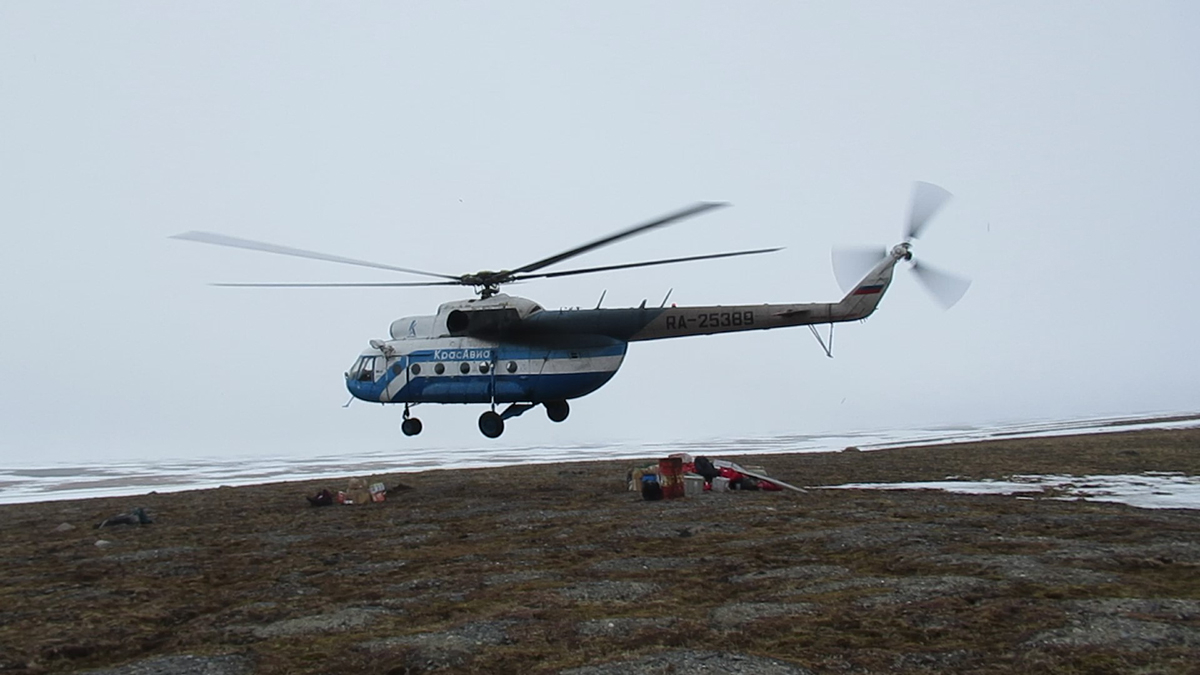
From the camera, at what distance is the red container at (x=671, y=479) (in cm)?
1858

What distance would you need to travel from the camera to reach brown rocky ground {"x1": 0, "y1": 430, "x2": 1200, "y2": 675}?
712cm

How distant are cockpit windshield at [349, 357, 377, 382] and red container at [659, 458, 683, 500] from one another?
33.7 feet

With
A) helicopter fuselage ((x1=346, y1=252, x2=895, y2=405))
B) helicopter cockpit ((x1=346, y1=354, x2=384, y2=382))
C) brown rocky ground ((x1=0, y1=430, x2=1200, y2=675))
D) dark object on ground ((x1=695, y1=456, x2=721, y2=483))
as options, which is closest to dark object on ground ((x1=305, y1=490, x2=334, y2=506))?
brown rocky ground ((x1=0, y1=430, x2=1200, y2=675))

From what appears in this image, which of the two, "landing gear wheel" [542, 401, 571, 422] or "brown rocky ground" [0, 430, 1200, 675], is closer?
"brown rocky ground" [0, 430, 1200, 675]

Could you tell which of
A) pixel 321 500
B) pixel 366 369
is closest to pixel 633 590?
pixel 321 500

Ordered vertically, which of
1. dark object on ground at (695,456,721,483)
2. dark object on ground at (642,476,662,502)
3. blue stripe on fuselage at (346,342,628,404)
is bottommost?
dark object on ground at (642,476,662,502)

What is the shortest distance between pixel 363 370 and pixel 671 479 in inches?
430

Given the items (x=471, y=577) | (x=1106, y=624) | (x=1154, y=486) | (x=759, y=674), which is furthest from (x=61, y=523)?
(x=1154, y=486)

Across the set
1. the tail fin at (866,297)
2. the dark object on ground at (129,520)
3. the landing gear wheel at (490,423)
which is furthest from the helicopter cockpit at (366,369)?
the tail fin at (866,297)

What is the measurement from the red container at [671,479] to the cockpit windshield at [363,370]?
1027 centimetres

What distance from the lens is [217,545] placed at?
15484mm

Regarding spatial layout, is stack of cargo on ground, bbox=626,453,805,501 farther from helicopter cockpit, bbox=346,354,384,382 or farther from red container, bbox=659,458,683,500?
helicopter cockpit, bbox=346,354,384,382

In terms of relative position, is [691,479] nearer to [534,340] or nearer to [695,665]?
[534,340]

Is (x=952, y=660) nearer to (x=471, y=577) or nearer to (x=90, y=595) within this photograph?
(x=471, y=577)
